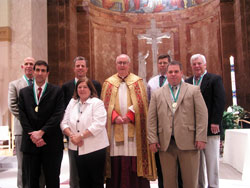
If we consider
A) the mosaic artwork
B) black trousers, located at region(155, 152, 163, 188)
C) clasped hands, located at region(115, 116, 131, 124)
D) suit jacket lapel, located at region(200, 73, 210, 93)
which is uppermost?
the mosaic artwork

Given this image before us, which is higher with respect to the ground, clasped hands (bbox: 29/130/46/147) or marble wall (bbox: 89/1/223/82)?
marble wall (bbox: 89/1/223/82)

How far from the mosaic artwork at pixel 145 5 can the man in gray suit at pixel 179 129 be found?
10.9 m

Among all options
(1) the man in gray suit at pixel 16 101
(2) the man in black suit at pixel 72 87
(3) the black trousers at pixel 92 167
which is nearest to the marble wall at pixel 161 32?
(2) the man in black suit at pixel 72 87

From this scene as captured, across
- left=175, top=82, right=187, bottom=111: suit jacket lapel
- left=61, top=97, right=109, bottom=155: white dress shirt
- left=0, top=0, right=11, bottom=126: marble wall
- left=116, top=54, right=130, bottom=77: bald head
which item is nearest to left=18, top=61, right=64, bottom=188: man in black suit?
left=61, top=97, right=109, bottom=155: white dress shirt

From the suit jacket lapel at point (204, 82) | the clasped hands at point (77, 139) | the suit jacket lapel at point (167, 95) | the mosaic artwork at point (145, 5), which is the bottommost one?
the clasped hands at point (77, 139)

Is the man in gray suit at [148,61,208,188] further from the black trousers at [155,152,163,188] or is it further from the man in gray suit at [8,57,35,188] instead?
the man in gray suit at [8,57,35,188]

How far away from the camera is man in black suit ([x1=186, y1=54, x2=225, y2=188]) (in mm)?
3604

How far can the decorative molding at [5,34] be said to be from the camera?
7897 mm

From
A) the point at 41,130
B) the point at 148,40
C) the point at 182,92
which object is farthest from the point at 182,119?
the point at 148,40

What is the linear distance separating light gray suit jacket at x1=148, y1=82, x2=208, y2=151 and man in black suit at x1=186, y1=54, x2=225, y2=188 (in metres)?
0.56

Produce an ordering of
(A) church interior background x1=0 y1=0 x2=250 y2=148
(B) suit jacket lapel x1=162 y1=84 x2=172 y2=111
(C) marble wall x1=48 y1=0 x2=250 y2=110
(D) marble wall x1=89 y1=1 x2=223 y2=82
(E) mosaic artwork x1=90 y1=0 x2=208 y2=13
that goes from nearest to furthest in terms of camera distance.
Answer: (B) suit jacket lapel x1=162 y1=84 x2=172 y2=111 < (A) church interior background x1=0 y1=0 x2=250 y2=148 < (C) marble wall x1=48 y1=0 x2=250 y2=110 < (D) marble wall x1=89 y1=1 x2=223 y2=82 < (E) mosaic artwork x1=90 y1=0 x2=208 y2=13

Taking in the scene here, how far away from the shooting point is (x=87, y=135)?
3174 millimetres

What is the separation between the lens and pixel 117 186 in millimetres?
3740

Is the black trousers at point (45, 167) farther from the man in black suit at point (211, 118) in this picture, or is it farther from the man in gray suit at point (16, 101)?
the man in black suit at point (211, 118)
